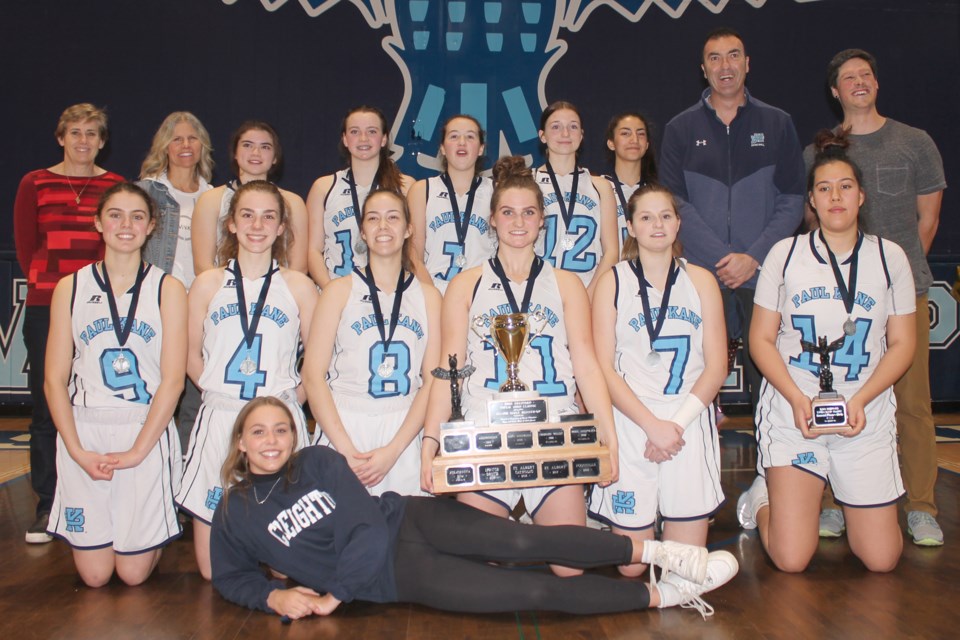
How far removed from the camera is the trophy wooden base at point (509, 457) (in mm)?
3090

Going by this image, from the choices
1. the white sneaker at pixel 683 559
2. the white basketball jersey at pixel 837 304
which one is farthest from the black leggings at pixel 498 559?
the white basketball jersey at pixel 837 304

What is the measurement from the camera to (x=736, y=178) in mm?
4441

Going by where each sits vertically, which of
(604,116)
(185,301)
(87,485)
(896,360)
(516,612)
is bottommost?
(516,612)

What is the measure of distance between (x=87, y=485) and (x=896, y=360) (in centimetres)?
351

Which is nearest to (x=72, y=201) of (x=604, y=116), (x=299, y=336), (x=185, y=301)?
(x=185, y=301)

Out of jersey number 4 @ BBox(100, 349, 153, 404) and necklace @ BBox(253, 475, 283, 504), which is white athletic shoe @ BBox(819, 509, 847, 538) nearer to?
necklace @ BBox(253, 475, 283, 504)

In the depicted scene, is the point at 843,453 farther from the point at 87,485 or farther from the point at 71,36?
the point at 71,36

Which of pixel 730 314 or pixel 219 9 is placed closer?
pixel 730 314

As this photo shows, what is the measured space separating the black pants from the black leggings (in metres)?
2.30

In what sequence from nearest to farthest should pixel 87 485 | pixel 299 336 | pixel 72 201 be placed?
pixel 87 485, pixel 299 336, pixel 72 201

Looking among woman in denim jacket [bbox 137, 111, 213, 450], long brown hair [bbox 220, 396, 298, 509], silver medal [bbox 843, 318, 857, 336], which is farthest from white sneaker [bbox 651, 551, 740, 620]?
woman in denim jacket [bbox 137, 111, 213, 450]

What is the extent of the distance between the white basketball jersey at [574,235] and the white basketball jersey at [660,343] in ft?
2.78

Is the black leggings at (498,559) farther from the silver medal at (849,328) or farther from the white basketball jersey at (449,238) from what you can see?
the white basketball jersey at (449,238)

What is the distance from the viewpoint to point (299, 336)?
383 centimetres
